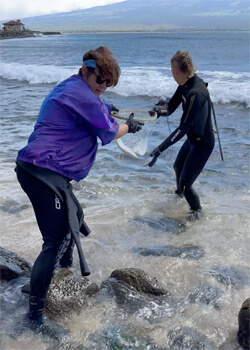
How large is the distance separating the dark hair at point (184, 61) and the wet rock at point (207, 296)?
2.56 meters

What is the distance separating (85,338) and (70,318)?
280 millimetres

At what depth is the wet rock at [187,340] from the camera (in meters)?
3.01

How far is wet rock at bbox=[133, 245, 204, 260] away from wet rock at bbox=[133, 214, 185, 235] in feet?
1.48

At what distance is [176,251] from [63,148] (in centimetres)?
221

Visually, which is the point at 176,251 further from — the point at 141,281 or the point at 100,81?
the point at 100,81

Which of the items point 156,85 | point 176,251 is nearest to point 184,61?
point 176,251

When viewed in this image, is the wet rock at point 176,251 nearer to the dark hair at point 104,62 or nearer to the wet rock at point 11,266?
the wet rock at point 11,266

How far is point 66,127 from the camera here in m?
2.84

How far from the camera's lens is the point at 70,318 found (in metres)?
3.33

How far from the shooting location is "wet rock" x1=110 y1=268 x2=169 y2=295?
364 cm

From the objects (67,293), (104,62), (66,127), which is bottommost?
(67,293)

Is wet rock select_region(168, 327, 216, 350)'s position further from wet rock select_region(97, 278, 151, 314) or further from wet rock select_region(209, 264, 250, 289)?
wet rock select_region(209, 264, 250, 289)

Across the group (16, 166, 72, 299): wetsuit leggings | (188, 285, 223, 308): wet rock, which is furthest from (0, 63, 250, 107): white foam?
(16, 166, 72, 299): wetsuit leggings

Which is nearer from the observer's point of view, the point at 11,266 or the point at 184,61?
the point at 11,266
